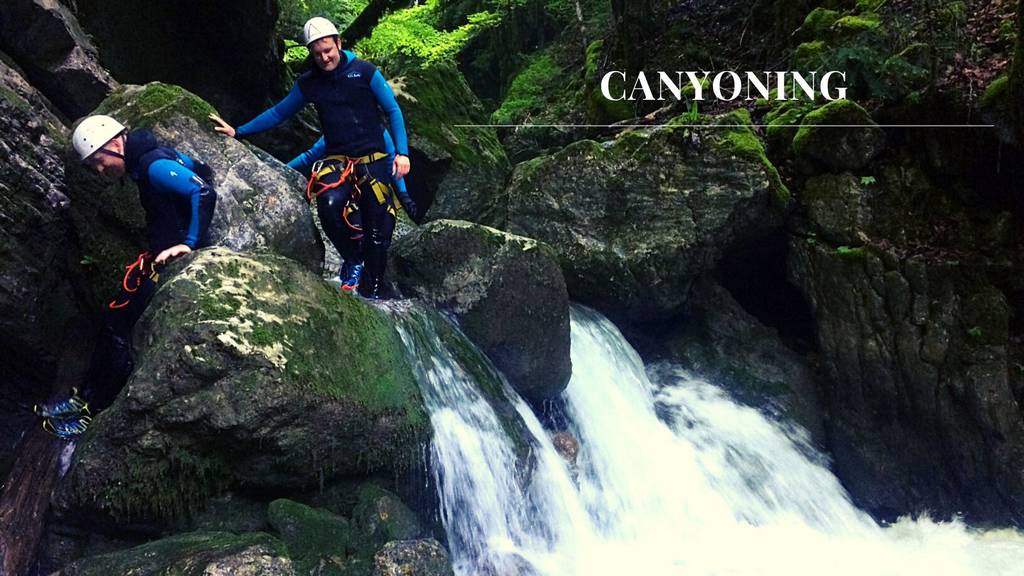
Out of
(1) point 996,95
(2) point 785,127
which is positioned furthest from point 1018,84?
(2) point 785,127

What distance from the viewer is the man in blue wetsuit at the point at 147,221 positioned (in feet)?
15.8

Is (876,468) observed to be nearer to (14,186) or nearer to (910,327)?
(910,327)

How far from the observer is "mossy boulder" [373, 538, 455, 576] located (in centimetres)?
414

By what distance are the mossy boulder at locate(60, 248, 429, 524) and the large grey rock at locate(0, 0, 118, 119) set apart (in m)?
3.44

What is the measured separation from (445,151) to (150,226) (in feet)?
18.9

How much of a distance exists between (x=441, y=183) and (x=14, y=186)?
570 cm

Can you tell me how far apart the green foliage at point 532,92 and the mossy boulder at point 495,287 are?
9134mm

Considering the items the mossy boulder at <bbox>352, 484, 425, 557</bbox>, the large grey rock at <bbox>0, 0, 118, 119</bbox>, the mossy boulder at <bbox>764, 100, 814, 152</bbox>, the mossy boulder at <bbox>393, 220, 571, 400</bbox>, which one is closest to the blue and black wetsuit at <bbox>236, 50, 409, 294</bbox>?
the mossy boulder at <bbox>393, 220, 571, 400</bbox>

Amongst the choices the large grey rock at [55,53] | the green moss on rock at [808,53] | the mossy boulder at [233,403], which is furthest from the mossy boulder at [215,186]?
the green moss on rock at [808,53]

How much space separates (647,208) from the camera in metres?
8.84

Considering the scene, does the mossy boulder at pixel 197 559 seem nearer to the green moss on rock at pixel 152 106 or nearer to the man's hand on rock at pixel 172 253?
the man's hand on rock at pixel 172 253

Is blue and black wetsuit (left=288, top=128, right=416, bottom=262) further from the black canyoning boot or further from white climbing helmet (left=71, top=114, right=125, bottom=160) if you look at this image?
white climbing helmet (left=71, top=114, right=125, bottom=160)

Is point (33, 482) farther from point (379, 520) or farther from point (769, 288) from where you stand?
point (769, 288)

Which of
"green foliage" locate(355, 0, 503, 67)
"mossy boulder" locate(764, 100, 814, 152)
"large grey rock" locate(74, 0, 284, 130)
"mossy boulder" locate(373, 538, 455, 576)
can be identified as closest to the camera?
"mossy boulder" locate(373, 538, 455, 576)
